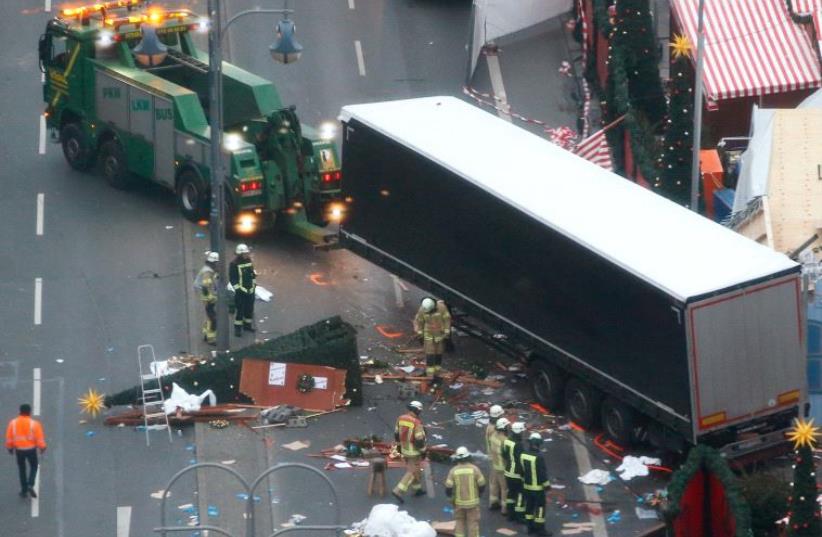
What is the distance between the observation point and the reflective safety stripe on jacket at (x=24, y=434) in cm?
2622

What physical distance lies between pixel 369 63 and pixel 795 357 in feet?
59.9

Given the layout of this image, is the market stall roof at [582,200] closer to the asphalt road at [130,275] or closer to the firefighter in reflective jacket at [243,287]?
the firefighter in reflective jacket at [243,287]

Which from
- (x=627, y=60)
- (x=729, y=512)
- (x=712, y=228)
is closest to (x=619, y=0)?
(x=627, y=60)

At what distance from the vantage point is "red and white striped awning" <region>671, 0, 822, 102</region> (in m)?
38.8

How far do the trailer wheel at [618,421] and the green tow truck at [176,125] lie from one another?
329 inches

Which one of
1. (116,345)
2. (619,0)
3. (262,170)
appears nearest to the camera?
(116,345)

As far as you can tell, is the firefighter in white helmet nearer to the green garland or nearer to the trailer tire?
the green garland

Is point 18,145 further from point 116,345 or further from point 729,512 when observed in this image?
point 729,512

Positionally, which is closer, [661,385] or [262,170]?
[661,385]

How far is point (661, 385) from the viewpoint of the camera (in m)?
26.5

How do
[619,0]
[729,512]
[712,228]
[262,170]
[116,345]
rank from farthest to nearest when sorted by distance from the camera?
[619,0]
[262,170]
[116,345]
[712,228]
[729,512]

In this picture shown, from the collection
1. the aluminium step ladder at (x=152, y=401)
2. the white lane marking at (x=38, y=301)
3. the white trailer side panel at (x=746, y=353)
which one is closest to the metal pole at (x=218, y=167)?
the aluminium step ladder at (x=152, y=401)

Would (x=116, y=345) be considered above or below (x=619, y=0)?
below

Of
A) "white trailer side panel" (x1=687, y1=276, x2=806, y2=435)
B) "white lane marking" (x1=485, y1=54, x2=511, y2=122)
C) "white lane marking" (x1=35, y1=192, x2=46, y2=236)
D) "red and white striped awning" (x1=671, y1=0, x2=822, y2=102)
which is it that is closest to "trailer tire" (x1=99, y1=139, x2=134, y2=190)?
"white lane marking" (x1=35, y1=192, x2=46, y2=236)
